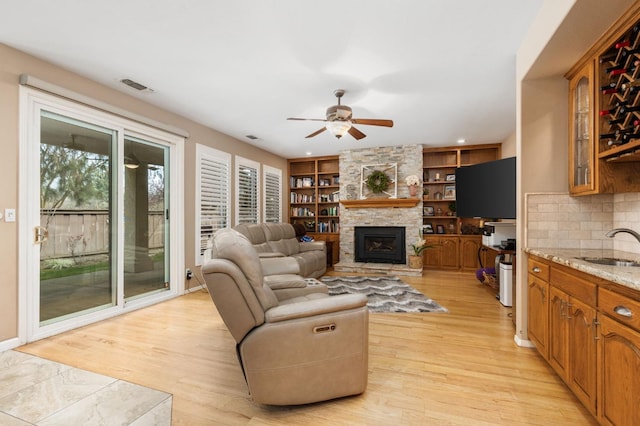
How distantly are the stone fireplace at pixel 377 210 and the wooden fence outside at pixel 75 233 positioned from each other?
4219 millimetres

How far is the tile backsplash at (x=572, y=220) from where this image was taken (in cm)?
238

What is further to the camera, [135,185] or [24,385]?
[135,185]

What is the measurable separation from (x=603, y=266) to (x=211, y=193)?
482 cm

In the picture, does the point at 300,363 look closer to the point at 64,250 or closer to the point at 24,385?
the point at 24,385

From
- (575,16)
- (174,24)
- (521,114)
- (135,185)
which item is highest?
(174,24)

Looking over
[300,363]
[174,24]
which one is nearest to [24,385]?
[300,363]

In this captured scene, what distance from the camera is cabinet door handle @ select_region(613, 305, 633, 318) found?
49.7 inches

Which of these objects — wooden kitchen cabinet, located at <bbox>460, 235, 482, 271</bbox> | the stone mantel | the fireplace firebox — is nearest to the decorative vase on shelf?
the fireplace firebox

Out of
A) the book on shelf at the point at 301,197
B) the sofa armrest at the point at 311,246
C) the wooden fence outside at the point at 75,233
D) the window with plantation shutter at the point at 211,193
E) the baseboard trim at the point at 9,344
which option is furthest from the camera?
the book on shelf at the point at 301,197

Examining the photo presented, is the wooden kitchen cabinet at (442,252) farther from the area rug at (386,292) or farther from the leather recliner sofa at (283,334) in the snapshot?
the leather recliner sofa at (283,334)

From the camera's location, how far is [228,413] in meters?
1.73

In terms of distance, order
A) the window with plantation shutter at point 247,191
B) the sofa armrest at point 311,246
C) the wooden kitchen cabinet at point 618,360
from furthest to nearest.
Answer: the sofa armrest at point 311,246 < the window with plantation shutter at point 247,191 < the wooden kitchen cabinet at point 618,360

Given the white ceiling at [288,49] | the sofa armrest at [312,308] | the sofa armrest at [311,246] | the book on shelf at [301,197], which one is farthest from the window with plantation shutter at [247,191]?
the sofa armrest at [312,308]

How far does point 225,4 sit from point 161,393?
2655 mm
